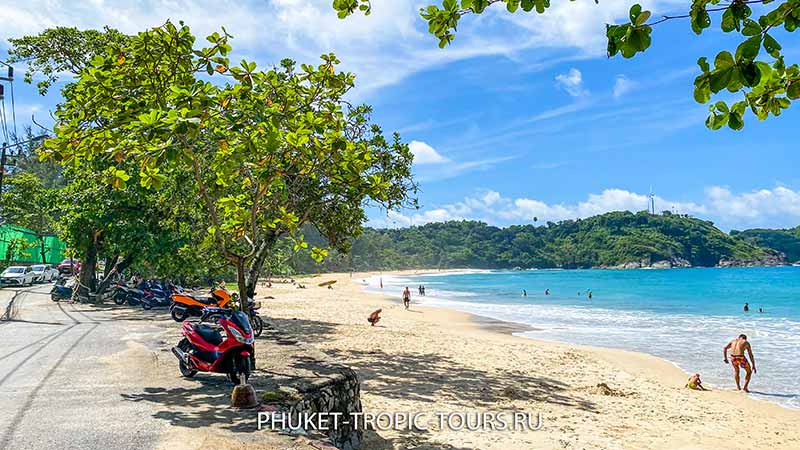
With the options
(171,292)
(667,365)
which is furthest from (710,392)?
(171,292)

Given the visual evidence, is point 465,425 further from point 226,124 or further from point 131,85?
point 131,85

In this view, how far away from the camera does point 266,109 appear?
648 centimetres

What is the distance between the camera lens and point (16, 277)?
109 feet

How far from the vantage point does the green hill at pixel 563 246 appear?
146 m

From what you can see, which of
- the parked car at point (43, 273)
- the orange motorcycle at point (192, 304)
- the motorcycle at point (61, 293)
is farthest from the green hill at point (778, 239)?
the motorcycle at point (61, 293)

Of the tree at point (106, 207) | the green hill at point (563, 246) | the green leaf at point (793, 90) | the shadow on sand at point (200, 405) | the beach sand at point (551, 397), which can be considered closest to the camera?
the green leaf at point (793, 90)

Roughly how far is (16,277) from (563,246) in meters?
157

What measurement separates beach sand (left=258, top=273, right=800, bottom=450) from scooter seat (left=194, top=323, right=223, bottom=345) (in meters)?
2.70

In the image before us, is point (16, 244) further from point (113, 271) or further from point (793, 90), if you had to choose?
point (793, 90)

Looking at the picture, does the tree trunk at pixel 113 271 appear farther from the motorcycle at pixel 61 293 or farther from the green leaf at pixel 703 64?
the green leaf at pixel 703 64

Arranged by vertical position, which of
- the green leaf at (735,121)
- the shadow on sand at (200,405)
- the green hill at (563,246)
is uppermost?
the green hill at (563,246)

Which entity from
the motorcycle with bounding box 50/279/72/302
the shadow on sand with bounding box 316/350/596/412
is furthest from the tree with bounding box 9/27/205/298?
the shadow on sand with bounding box 316/350/596/412

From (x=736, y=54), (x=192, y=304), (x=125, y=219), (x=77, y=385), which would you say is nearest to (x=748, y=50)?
(x=736, y=54)

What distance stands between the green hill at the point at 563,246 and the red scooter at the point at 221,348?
113m
